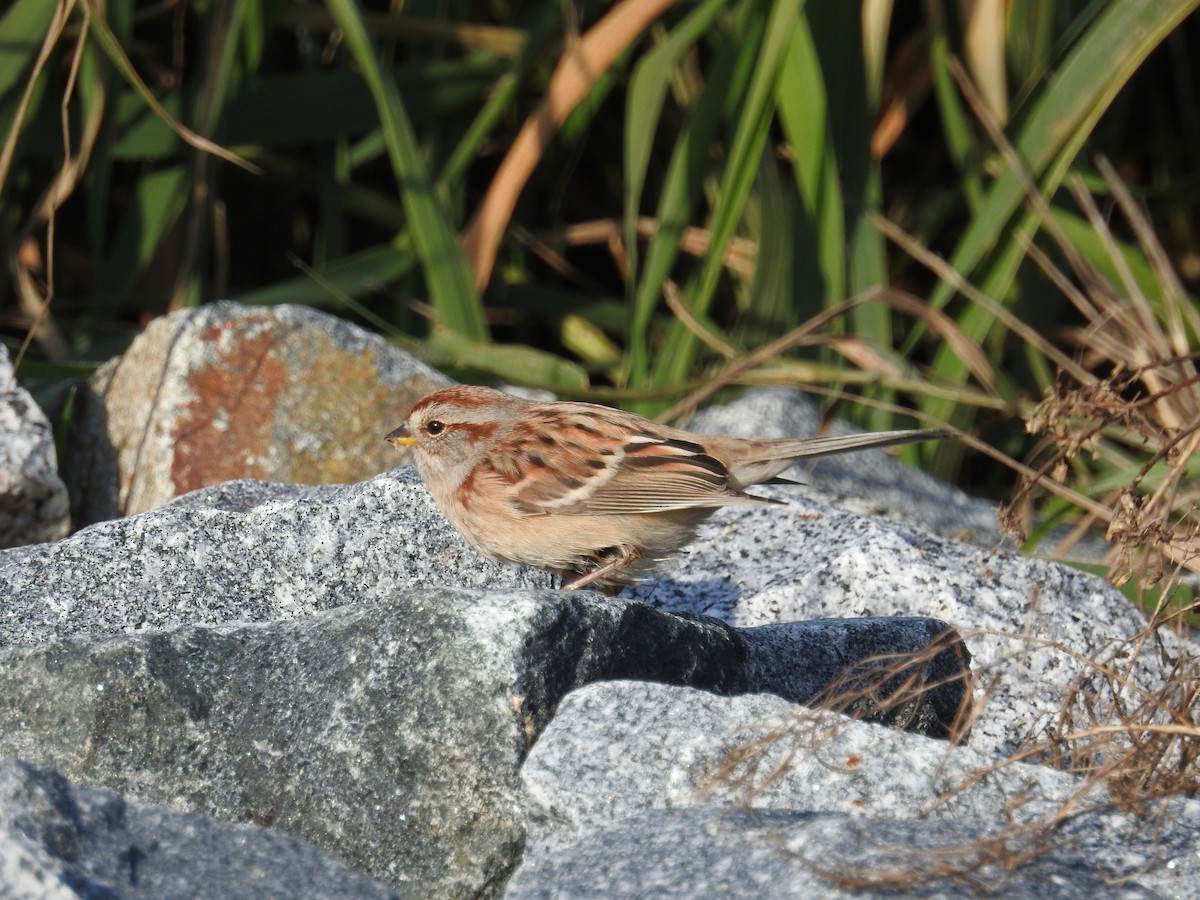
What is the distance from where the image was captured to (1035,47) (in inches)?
244

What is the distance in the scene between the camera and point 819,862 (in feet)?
7.21

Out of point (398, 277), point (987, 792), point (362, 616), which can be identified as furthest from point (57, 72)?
point (987, 792)

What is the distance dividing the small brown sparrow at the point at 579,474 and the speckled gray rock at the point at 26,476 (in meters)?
0.99

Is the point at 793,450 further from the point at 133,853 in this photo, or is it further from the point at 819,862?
the point at 133,853

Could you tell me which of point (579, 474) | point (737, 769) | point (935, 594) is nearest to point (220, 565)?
point (579, 474)

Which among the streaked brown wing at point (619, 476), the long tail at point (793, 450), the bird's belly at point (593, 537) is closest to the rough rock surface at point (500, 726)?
the bird's belly at point (593, 537)

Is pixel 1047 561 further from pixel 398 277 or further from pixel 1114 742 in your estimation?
pixel 398 277

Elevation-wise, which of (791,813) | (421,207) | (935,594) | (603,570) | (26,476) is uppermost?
(421,207)

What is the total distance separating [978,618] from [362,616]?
1.72 meters

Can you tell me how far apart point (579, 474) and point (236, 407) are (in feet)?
4.33

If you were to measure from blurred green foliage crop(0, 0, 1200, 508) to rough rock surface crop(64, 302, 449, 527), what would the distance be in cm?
21

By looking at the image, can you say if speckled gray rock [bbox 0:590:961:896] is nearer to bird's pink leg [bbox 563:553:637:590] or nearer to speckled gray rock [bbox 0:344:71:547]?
bird's pink leg [bbox 563:553:637:590]

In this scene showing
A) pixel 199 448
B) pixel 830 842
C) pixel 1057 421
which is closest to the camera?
pixel 830 842

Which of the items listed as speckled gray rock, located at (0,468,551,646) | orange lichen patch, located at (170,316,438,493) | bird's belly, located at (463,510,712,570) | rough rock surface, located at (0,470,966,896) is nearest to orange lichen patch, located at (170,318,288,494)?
orange lichen patch, located at (170,316,438,493)
